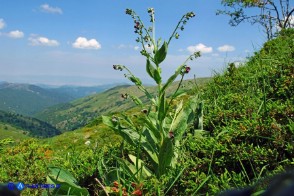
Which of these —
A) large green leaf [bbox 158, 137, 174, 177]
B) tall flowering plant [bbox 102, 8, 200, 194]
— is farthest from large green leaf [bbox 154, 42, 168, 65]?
large green leaf [bbox 158, 137, 174, 177]

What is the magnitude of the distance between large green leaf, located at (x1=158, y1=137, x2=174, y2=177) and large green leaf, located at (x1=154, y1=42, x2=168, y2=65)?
148 centimetres

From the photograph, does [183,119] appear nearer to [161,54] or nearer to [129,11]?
[161,54]

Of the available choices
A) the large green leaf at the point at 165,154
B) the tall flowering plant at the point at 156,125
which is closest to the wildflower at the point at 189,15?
the tall flowering plant at the point at 156,125

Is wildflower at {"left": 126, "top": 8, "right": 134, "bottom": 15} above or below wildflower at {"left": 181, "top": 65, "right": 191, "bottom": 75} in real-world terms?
above

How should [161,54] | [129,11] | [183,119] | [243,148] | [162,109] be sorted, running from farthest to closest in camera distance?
[129,11]
[183,119]
[161,54]
[162,109]
[243,148]

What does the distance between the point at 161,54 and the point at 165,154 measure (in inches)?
69.8

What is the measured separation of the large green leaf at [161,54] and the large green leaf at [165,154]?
1.48 meters

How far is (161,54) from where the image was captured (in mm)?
6371

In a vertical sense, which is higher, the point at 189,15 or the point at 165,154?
the point at 189,15

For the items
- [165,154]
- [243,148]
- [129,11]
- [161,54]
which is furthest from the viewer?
[129,11]

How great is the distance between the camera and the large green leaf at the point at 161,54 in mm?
6312

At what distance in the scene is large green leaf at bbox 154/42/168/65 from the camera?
6312mm

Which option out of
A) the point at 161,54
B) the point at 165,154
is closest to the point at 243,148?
the point at 165,154

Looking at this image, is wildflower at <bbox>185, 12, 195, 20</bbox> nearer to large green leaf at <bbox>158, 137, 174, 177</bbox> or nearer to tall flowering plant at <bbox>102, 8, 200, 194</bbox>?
tall flowering plant at <bbox>102, 8, 200, 194</bbox>
